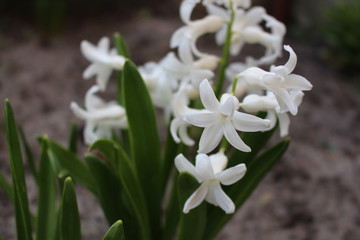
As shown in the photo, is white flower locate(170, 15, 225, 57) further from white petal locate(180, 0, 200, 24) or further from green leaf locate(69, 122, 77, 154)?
green leaf locate(69, 122, 77, 154)

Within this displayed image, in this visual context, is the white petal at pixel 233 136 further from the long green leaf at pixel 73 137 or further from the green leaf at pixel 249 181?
the long green leaf at pixel 73 137

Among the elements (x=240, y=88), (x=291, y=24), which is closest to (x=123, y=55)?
(x=240, y=88)

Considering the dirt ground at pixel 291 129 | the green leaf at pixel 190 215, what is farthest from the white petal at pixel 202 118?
the dirt ground at pixel 291 129

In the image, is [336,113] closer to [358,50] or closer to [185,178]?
[358,50]

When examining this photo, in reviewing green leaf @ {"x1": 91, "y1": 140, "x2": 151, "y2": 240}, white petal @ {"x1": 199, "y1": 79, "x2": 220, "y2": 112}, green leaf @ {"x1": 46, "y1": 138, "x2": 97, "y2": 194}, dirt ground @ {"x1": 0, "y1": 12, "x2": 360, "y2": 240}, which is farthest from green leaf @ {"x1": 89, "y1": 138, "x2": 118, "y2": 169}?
dirt ground @ {"x1": 0, "y1": 12, "x2": 360, "y2": 240}

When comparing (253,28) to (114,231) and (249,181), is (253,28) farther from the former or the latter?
(114,231)

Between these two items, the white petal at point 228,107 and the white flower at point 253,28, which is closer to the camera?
the white petal at point 228,107

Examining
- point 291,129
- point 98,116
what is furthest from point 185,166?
point 291,129

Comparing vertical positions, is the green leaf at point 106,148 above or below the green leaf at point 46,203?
above
